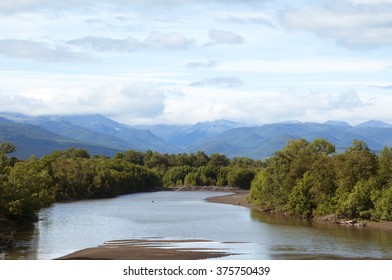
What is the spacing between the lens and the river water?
61844 mm

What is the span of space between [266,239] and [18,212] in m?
32.1

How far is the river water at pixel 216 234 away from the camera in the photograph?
61.8m

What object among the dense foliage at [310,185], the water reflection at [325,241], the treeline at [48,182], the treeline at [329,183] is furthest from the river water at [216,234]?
the treeline at [329,183]

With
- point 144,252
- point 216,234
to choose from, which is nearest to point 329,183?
point 216,234

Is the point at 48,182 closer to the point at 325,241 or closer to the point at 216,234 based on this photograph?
the point at 216,234

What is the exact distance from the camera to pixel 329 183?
102438 millimetres

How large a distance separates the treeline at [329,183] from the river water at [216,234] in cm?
490

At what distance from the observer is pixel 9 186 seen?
261 ft

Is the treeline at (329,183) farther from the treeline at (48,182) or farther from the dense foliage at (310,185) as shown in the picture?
the treeline at (48,182)

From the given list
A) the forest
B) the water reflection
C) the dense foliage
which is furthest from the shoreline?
the dense foliage

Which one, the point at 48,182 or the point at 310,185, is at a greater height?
the point at 310,185

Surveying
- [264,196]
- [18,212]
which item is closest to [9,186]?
[18,212]

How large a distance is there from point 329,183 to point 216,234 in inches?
1275
